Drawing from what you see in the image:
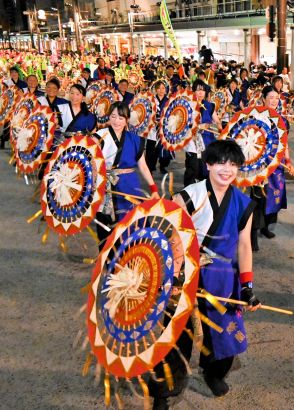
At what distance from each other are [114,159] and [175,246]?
7.37 ft

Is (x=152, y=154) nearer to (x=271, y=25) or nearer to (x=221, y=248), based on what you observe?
(x=221, y=248)

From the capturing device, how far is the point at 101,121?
350 inches

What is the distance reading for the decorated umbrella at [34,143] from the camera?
505 cm

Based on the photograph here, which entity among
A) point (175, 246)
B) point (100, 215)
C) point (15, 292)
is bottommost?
point (15, 292)

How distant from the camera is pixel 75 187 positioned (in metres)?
3.66

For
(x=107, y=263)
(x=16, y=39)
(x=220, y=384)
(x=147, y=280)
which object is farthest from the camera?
(x=16, y=39)

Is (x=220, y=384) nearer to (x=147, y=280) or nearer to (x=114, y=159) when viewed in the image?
(x=147, y=280)

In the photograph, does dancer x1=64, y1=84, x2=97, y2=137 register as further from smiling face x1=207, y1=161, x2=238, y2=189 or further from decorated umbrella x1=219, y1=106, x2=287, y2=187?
smiling face x1=207, y1=161, x2=238, y2=189

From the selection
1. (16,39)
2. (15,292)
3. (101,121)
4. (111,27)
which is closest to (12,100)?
(101,121)

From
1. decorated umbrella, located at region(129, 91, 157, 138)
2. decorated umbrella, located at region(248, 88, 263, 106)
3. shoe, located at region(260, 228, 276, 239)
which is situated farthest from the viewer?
decorated umbrella, located at region(129, 91, 157, 138)

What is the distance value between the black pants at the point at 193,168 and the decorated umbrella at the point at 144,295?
4596 millimetres

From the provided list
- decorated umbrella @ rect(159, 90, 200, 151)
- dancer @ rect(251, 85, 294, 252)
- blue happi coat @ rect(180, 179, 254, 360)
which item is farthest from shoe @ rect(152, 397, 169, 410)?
decorated umbrella @ rect(159, 90, 200, 151)

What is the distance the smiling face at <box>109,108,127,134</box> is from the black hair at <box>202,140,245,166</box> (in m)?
1.70

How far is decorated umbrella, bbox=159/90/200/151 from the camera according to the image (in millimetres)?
5996
